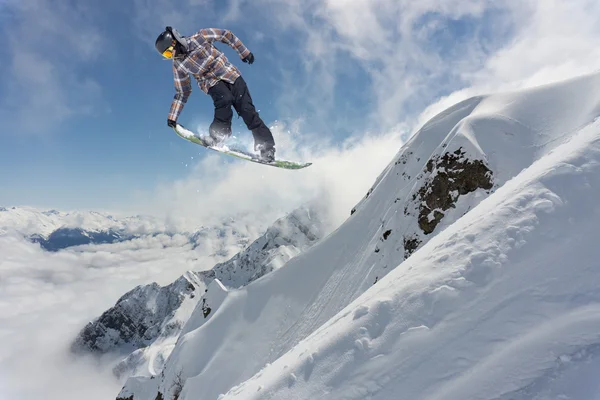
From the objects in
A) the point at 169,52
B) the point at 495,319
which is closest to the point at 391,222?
the point at 169,52

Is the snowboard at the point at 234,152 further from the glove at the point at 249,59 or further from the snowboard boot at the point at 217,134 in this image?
the glove at the point at 249,59

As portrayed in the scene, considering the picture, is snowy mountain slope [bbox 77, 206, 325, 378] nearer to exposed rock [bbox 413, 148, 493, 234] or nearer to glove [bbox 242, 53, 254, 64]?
exposed rock [bbox 413, 148, 493, 234]

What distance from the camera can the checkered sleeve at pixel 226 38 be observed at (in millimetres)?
9727

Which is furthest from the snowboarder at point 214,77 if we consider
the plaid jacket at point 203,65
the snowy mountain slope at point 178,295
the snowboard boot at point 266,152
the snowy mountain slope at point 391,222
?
the snowy mountain slope at point 178,295

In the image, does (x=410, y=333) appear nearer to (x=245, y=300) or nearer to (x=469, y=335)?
(x=469, y=335)

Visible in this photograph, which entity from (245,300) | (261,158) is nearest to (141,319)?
(245,300)

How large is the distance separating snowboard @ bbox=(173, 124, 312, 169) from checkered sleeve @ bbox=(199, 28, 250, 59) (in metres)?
3.24

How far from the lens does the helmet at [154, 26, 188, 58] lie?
8438mm

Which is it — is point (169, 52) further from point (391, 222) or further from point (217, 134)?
point (391, 222)

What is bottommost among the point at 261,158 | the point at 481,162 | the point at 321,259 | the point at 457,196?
the point at 261,158

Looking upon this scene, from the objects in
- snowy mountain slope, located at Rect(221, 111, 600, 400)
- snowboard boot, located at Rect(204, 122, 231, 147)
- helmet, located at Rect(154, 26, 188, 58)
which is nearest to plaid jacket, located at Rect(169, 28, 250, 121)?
helmet, located at Rect(154, 26, 188, 58)

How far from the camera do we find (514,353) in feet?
12.1

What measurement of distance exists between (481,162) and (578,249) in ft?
45.2

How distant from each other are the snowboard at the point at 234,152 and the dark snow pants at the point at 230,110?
1457 mm
